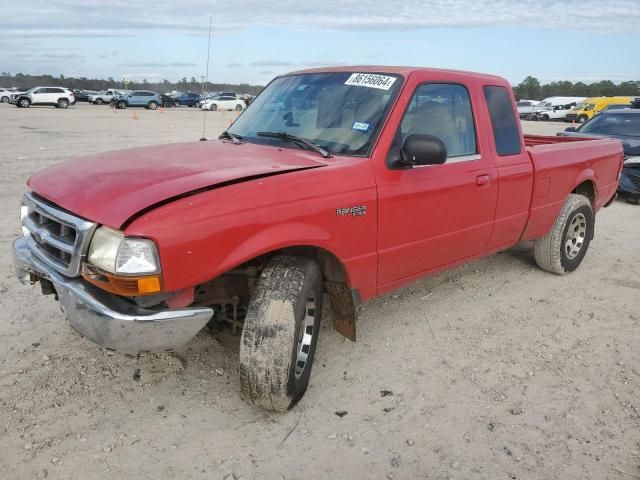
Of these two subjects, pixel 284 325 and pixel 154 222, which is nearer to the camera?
pixel 154 222

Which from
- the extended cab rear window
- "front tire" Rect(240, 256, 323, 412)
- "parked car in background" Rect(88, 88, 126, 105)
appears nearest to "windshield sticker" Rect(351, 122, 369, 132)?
"front tire" Rect(240, 256, 323, 412)

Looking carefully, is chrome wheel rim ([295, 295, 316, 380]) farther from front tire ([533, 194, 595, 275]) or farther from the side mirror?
front tire ([533, 194, 595, 275])

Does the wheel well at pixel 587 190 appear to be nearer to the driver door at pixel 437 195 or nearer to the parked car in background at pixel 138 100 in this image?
the driver door at pixel 437 195

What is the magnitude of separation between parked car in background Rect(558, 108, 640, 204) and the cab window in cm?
629

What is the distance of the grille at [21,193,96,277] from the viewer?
2.51m

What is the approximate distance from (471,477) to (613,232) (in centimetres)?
583

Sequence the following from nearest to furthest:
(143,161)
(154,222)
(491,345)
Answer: (154,222)
(143,161)
(491,345)

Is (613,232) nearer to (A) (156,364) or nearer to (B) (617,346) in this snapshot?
(B) (617,346)

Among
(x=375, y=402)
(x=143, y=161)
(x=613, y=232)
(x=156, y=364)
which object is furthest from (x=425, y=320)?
(x=613, y=232)

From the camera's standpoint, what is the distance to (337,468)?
8.56 feet

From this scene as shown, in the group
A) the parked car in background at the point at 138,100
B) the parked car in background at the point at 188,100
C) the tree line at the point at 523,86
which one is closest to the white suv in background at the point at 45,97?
the parked car in background at the point at 138,100

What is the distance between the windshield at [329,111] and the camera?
340cm

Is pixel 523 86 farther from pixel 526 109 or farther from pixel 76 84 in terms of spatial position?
pixel 76 84

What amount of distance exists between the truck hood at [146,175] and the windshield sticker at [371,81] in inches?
27.7
